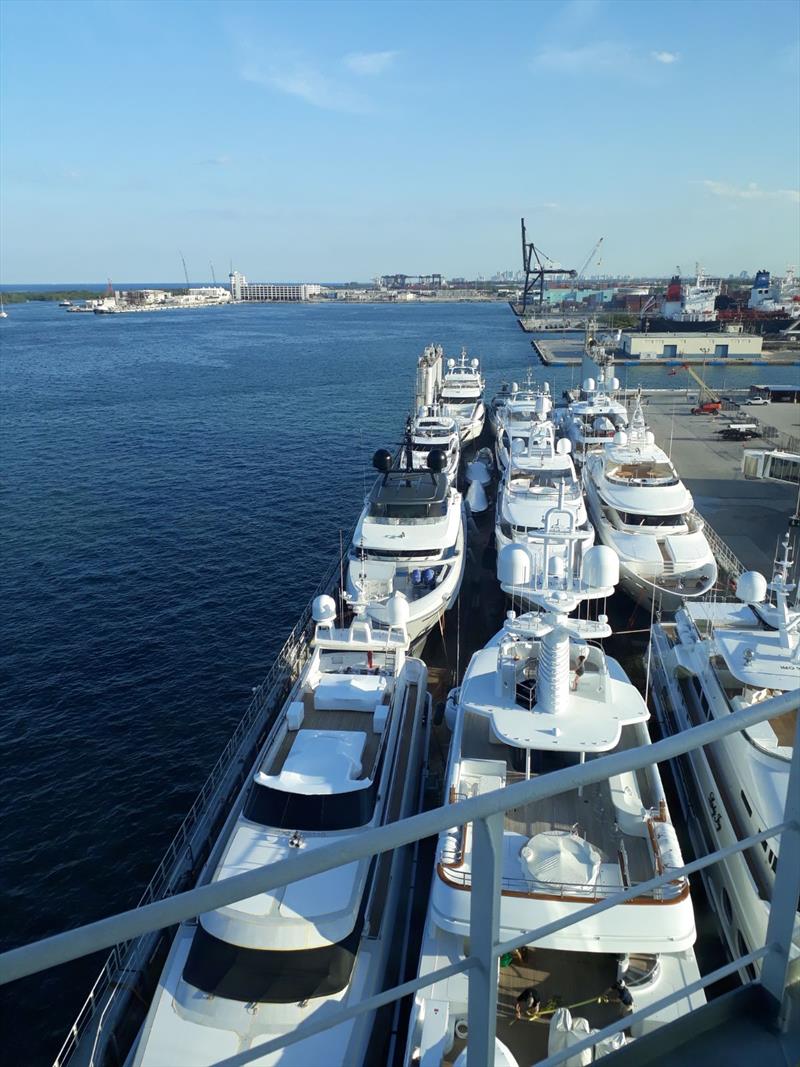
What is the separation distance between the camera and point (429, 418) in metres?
46.2

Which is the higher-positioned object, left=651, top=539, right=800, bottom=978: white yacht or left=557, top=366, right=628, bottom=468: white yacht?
left=557, top=366, right=628, bottom=468: white yacht

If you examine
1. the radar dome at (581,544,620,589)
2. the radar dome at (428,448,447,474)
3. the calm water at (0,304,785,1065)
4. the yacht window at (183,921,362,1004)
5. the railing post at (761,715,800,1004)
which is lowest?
the calm water at (0,304,785,1065)

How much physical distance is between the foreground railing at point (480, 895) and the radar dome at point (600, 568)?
14.8 m

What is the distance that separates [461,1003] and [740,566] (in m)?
21.8

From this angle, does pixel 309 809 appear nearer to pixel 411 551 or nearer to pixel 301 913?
pixel 301 913

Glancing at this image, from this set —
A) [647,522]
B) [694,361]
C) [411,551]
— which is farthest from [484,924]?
[694,361]

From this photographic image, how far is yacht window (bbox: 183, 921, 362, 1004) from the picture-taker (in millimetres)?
10945

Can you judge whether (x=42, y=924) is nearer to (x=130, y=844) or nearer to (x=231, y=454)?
(x=130, y=844)

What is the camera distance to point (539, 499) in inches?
1176

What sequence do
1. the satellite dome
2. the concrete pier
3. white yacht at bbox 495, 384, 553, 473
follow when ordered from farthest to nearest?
white yacht at bbox 495, 384, 553, 473
the concrete pier
the satellite dome

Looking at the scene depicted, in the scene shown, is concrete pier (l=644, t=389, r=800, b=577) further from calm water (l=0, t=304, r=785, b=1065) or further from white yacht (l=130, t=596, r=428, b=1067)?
white yacht (l=130, t=596, r=428, b=1067)

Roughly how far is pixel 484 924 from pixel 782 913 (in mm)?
1449

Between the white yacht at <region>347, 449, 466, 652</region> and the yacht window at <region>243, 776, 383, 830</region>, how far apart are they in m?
8.21

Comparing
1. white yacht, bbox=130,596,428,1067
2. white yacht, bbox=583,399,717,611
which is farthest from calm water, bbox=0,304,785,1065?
white yacht, bbox=583,399,717,611
